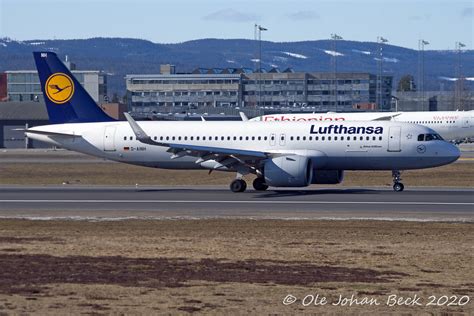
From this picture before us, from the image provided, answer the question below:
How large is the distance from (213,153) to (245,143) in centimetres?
313

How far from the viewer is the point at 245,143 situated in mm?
47188

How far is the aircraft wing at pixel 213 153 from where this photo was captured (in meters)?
44.0

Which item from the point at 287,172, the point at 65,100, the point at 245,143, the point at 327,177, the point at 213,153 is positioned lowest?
the point at 327,177

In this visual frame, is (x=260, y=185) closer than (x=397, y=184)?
No

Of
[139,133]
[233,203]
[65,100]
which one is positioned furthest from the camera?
[65,100]

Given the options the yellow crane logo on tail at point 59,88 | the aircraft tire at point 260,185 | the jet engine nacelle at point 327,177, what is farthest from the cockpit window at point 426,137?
the yellow crane logo on tail at point 59,88

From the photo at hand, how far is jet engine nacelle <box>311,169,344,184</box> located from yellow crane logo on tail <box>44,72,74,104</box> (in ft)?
41.3

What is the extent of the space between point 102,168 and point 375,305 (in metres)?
47.6

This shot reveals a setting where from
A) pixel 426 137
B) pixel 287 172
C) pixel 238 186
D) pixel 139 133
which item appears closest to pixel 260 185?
pixel 238 186

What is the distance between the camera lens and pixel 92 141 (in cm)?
4825

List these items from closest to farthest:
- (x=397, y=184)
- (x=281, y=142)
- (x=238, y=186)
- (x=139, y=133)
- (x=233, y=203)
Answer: (x=233, y=203) < (x=139, y=133) < (x=238, y=186) < (x=397, y=184) < (x=281, y=142)

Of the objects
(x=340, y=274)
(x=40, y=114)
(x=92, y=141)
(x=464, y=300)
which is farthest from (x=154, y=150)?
(x=40, y=114)

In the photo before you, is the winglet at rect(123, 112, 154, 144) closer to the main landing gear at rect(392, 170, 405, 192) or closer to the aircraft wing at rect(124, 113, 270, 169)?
the aircraft wing at rect(124, 113, 270, 169)

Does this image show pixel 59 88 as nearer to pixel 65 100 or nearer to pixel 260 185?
pixel 65 100
